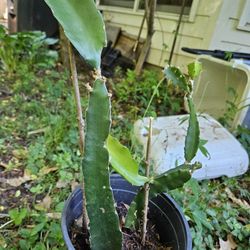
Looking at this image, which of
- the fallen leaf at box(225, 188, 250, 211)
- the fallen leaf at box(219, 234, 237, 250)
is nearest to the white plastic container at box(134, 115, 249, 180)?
the fallen leaf at box(225, 188, 250, 211)

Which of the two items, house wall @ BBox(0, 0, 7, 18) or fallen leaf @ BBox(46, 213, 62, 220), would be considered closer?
fallen leaf @ BBox(46, 213, 62, 220)

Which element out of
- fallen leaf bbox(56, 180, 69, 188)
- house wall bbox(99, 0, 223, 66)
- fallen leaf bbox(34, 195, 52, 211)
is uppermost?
house wall bbox(99, 0, 223, 66)

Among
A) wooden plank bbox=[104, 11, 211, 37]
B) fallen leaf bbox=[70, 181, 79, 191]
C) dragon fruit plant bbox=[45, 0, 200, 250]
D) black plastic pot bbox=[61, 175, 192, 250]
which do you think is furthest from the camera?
wooden plank bbox=[104, 11, 211, 37]

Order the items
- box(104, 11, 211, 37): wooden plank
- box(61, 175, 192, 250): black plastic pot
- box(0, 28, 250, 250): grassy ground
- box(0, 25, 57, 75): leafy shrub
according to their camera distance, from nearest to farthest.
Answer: box(61, 175, 192, 250): black plastic pot < box(0, 28, 250, 250): grassy ground < box(0, 25, 57, 75): leafy shrub < box(104, 11, 211, 37): wooden plank

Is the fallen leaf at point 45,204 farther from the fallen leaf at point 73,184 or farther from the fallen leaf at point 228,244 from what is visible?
the fallen leaf at point 228,244

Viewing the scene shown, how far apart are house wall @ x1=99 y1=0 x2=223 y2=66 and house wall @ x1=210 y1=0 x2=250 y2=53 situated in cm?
5

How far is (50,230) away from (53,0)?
0.86 m

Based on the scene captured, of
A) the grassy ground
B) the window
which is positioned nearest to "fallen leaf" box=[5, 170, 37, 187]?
the grassy ground

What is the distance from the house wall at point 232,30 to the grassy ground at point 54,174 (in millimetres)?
672

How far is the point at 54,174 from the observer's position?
1.48 metres

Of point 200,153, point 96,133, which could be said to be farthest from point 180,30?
point 96,133

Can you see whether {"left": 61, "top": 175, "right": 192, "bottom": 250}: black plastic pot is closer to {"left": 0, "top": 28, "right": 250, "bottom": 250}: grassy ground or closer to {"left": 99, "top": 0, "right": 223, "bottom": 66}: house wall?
{"left": 0, "top": 28, "right": 250, "bottom": 250}: grassy ground

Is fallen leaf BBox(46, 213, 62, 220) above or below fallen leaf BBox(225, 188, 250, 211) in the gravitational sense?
below

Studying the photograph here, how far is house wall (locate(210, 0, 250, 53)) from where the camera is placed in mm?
2424
